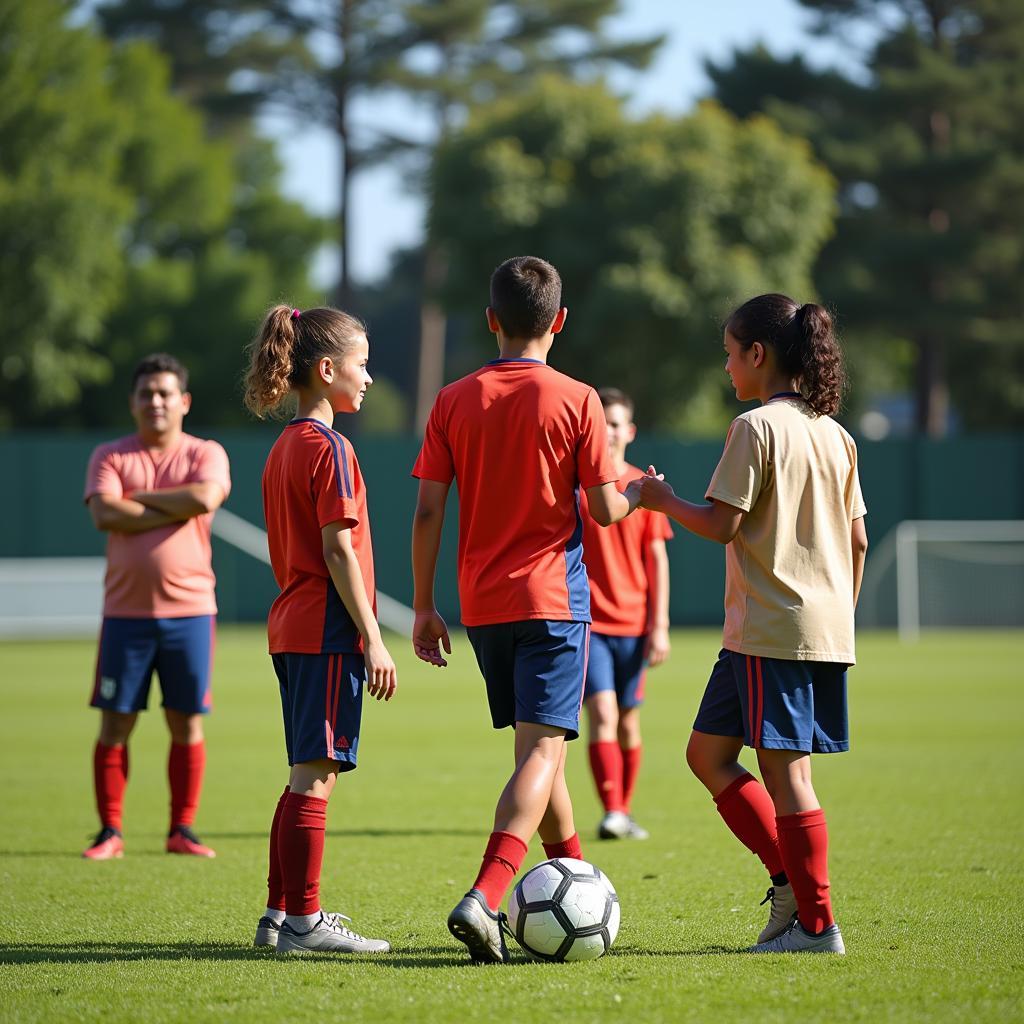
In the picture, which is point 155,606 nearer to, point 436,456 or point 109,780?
point 109,780

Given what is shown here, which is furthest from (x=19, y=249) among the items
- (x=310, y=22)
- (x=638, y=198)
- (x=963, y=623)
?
(x=963, y=623)

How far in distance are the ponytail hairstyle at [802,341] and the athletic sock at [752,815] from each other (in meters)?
1.24

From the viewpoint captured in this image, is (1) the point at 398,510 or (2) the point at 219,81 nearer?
(1) the point at 398,510

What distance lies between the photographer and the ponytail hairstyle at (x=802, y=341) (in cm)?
489

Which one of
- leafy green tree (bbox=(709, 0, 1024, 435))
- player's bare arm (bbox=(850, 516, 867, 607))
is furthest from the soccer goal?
player's bare arm (bbox=(850, 516, 867, 607))

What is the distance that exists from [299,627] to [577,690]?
91cm

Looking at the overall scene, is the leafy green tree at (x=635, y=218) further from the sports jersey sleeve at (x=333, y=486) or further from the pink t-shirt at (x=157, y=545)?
the sports jersey sleeve at (x=333, y=486)

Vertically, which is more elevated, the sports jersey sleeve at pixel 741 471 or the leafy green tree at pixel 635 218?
the leafy green tree at pixel 635 218

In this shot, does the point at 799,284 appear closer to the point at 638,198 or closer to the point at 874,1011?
the point at 638,198

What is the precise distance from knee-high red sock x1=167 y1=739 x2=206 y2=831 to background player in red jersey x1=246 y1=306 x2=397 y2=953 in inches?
84.1

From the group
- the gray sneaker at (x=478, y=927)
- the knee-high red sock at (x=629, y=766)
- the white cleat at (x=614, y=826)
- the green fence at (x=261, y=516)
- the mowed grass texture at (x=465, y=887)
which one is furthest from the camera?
the green fence at (x=261, y=516)

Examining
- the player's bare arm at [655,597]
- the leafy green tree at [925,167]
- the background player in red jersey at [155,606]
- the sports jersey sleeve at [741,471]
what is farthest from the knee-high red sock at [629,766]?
the leafy green tree at [925,167]

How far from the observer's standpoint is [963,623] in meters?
24.2

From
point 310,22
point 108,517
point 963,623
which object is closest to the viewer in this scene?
point 108,517
